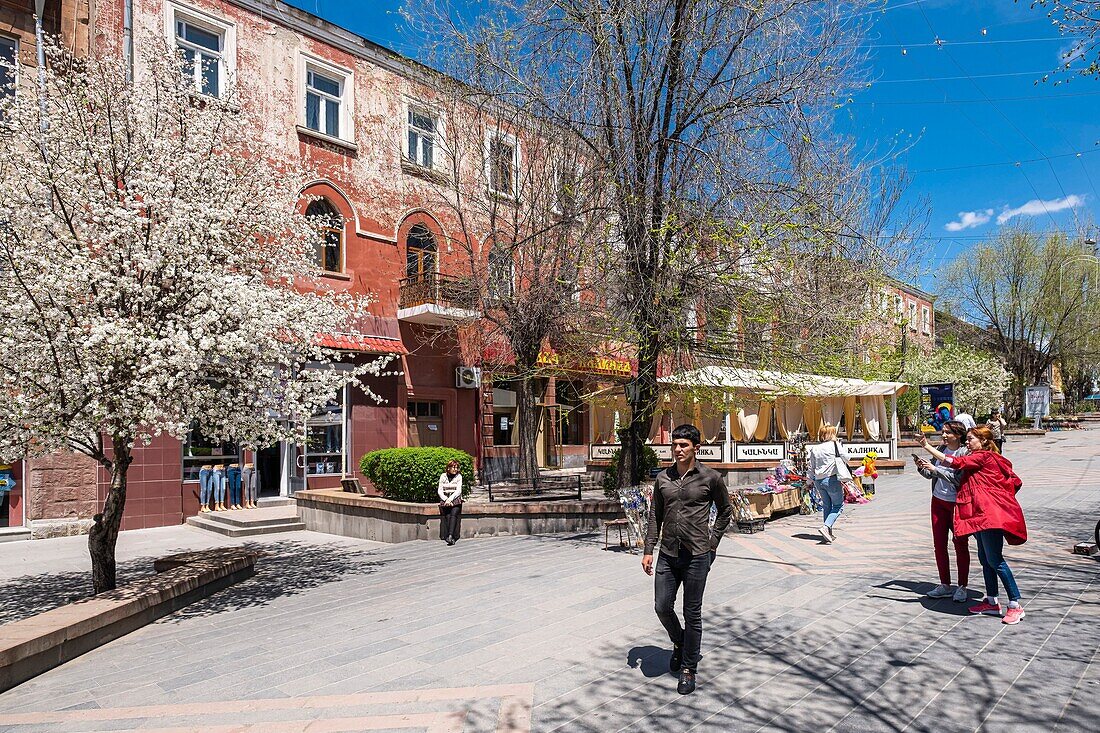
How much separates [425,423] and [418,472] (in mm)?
7547

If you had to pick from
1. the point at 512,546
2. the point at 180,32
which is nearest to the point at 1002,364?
the point at 512,546

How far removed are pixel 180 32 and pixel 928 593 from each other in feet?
57.3

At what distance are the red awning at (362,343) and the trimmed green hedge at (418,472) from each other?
406 cm

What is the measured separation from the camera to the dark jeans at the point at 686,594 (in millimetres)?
4766

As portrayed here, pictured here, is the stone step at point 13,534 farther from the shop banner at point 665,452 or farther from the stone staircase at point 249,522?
the shop banner at point 665,452

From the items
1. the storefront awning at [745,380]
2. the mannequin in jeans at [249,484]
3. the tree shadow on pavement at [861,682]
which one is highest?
the storefront awning at [745,380]

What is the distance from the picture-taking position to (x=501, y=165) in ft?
51.4

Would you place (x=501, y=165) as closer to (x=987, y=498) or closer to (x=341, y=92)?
(x=341, y=92)

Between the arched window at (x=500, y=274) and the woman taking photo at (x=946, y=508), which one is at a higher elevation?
the arched window at (x=500, y=274)

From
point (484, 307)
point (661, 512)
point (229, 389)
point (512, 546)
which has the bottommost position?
point (512, 546)

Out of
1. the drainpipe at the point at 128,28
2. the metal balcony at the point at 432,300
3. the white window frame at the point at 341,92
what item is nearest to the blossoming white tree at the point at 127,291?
the drainpipe at the point at 128,28

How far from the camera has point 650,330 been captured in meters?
10.5

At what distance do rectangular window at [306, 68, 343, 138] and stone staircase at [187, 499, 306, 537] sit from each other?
9335 mm

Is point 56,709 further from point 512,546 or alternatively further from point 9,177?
point 512,546
